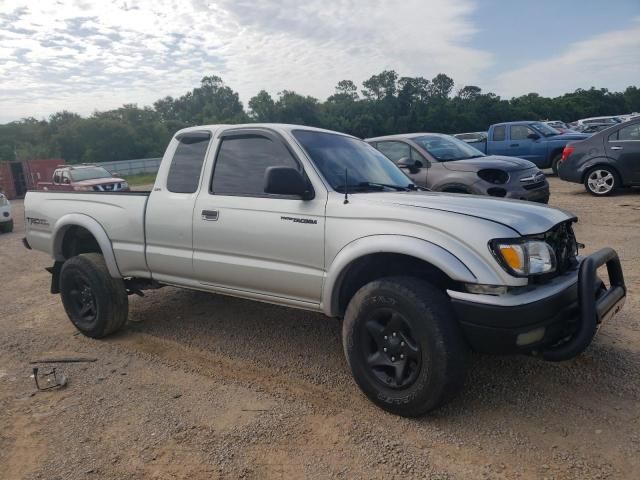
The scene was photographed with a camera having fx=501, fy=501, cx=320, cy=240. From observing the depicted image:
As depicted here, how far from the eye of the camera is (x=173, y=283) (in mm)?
4230

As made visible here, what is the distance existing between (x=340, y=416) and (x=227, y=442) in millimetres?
699

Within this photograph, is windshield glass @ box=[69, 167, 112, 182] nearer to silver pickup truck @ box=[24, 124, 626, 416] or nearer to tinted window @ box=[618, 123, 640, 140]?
silver pickup truck @ box=[24, 124, 626, 416]

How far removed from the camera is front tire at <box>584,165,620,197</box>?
10375mm

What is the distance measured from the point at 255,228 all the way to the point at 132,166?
129ft

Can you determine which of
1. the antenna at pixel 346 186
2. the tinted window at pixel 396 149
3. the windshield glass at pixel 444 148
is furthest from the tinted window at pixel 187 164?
the windshield glass at pixel 444 148

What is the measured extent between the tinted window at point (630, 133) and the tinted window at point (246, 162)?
9174 mm

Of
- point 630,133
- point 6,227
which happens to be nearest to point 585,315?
point 630,133

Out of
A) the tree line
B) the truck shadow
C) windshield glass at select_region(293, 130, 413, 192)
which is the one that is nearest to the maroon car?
the truck shadow

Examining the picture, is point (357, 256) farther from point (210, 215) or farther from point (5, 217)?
point (5, 217)

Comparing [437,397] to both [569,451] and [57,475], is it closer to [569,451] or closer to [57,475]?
[569,451]

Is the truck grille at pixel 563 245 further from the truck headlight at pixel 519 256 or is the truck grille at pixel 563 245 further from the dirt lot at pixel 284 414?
the dirt lot at pixel 284 414

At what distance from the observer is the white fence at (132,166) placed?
38.2 meters

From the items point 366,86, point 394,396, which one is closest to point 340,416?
point 394,396

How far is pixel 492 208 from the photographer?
307cm
